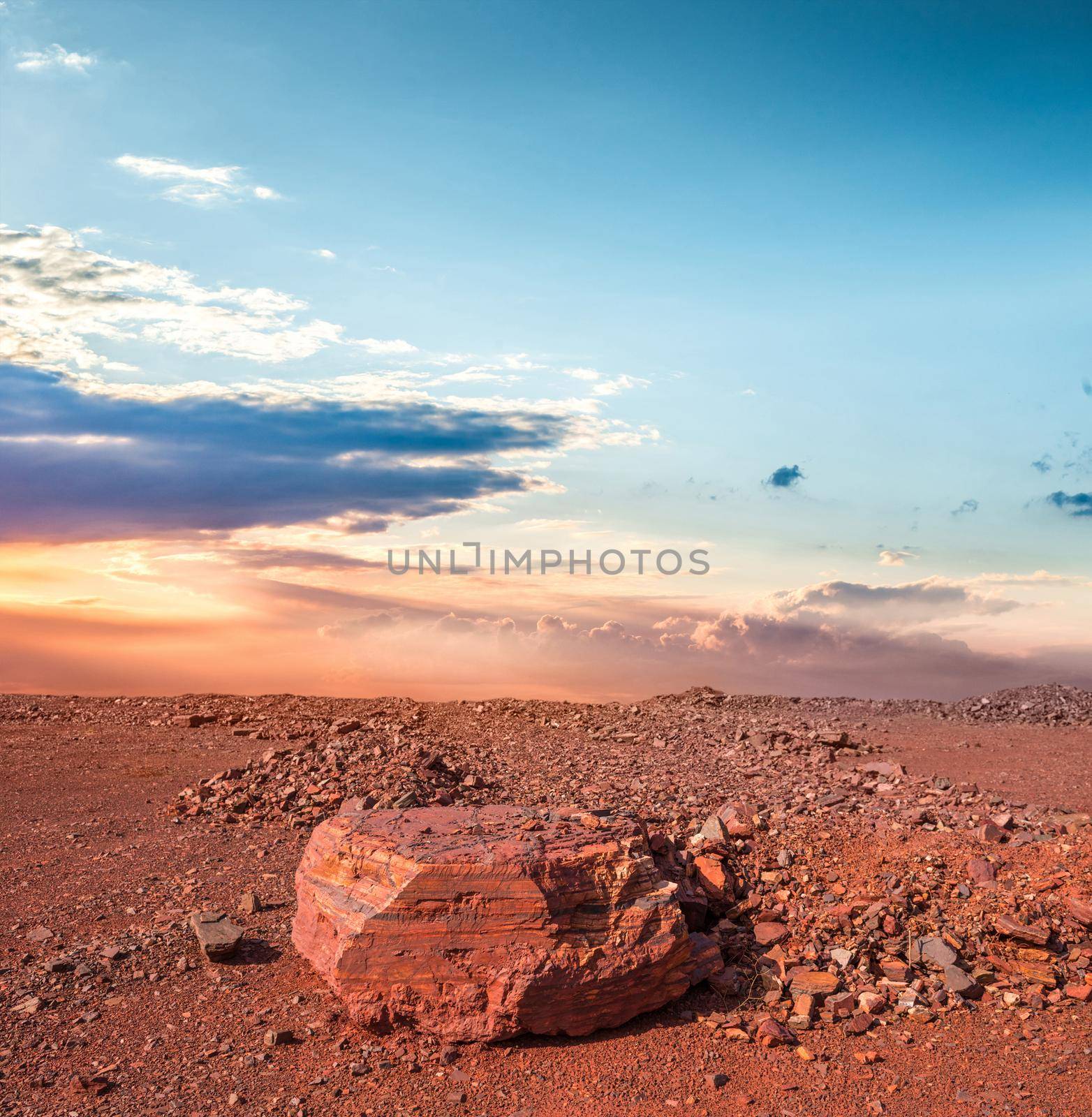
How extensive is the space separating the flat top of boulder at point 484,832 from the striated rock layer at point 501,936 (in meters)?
0.02

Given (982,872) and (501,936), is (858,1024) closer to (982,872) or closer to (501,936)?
(982,872)

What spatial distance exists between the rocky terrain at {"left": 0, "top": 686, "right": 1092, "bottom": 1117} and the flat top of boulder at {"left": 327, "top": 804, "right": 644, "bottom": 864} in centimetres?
20

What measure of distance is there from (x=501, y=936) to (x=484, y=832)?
95 centimetres

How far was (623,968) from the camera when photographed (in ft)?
19.4

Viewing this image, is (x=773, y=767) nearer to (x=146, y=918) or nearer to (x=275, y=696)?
(x=146, y=918)

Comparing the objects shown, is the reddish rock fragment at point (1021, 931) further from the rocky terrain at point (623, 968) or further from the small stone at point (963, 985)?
the small stone at point (963, 985)

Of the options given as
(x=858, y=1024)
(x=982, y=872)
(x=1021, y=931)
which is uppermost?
(x=982, y=872)

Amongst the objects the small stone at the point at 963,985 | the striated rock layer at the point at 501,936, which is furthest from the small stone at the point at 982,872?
the striated rock layer at the point at 501,936

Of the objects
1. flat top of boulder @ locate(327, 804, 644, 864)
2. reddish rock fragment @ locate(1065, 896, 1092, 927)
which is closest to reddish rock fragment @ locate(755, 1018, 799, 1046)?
flat top of boulder @ locate(327, 804, 644, 864)

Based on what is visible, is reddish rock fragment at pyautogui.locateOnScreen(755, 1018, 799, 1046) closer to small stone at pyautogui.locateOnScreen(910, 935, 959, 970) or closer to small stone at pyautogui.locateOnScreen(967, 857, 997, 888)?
small stone at pyautogui.locateOnScreen(910, 935, 959, 970)

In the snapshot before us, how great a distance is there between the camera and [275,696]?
2114 centimetres

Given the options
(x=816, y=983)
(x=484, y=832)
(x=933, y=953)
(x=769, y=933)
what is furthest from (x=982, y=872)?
(x=484, y=832)

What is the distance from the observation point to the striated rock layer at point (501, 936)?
5.76 meters

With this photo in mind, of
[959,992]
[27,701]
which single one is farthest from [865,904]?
[27,701]
